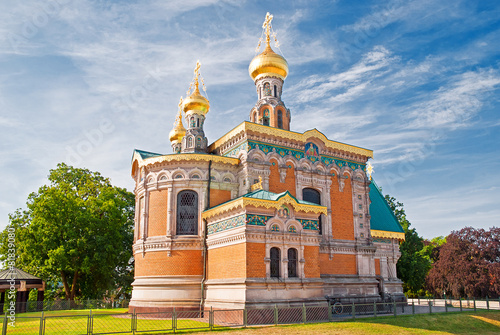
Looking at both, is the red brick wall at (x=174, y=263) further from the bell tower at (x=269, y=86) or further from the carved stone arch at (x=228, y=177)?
the bell tower at (x=269, y=86)

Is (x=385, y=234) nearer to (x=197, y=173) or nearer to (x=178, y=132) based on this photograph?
(x=197, y=173)

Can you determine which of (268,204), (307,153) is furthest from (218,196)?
(307,153)

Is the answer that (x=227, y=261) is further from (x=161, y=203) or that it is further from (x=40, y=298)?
(x=40, y=298)

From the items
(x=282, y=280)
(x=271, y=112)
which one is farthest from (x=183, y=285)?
(x=271, y=112)

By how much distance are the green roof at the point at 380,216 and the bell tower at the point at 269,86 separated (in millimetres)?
8336

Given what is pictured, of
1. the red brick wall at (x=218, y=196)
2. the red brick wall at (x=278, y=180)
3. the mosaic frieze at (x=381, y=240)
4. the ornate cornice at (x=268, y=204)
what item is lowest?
the mosaic frieze at (x=381, y=240)

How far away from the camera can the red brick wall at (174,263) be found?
782 inches

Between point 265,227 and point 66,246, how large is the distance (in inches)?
607

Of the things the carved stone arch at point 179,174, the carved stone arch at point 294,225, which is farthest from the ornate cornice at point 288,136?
the carved stone arch at point 294,225

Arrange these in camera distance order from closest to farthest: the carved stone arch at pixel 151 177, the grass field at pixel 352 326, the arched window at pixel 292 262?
1. the grass field at pixel 352 326
2. the arched window at pixel 292 262
3. the carved stone arch at pixel 151 177

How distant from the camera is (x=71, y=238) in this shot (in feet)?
88.0

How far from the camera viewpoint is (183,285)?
19.6m

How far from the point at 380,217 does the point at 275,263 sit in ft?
42.0

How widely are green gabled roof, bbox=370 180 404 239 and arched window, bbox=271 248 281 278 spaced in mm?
11106
